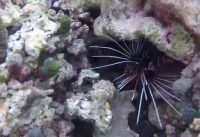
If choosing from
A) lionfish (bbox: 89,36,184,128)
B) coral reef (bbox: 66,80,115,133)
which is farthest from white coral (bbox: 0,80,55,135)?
lionfish (bbox: 89,36,184,128)

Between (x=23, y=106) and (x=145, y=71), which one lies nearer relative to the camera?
(x=23, y=106)

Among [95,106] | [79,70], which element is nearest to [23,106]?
[95,106]

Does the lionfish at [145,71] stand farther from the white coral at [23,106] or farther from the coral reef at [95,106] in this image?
the white coral at [23,106]

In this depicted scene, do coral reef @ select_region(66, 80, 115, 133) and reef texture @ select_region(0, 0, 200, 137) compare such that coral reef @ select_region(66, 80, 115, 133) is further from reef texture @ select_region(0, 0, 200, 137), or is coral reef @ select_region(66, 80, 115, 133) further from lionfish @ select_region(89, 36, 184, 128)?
lionfish @ select_region(89, 36, 184, 128)

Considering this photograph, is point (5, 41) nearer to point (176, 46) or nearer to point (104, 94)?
point (104, 94)

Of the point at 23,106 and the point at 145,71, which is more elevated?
the point at 145,71

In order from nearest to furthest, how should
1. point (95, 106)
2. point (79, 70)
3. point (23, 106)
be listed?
point (23, 106), point (95, 106), point (79, 70)

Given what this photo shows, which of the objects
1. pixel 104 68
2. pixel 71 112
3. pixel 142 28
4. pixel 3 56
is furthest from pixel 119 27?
pixel 3 56

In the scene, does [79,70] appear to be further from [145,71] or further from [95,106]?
[145,71]

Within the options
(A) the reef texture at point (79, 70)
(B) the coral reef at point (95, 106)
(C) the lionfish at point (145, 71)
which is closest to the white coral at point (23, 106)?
(A) the reef texture at point (79, 70)
